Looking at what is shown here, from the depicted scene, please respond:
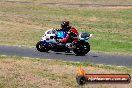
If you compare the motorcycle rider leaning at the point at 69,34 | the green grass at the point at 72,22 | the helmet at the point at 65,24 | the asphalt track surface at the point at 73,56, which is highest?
the helmet at the point at 65,24

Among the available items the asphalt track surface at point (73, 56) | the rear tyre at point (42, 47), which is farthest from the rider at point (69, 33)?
the rear tyre at point (42, 47)

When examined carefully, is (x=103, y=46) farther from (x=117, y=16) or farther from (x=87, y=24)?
(x=117, y=16)

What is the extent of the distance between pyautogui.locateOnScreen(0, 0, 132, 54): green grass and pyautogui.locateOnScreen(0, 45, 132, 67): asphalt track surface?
3.03m

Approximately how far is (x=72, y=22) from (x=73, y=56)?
75.4ft

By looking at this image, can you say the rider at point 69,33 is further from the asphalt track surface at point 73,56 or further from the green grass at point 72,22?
the green grass at point 72,22

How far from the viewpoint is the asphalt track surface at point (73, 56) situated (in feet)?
79.3

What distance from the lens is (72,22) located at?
4828cm

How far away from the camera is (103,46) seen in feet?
104

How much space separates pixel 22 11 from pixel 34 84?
38717mm

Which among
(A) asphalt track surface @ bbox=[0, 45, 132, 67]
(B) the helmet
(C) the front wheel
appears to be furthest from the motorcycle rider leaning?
(A) asphalt track surface @ bbox=[0, 45, 132, 67]

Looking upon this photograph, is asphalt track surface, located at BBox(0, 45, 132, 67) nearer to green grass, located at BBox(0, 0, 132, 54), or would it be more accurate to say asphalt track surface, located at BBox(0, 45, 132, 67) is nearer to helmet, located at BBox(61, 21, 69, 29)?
helmet, located at BBox(61, 21, 69, 29)

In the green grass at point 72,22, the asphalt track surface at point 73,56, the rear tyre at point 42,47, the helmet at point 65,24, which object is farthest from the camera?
the green grass at point 72,22

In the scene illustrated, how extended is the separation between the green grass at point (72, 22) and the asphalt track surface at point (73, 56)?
3.03 metres

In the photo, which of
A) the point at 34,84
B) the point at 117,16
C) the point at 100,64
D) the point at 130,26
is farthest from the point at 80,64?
the point at 117,16
